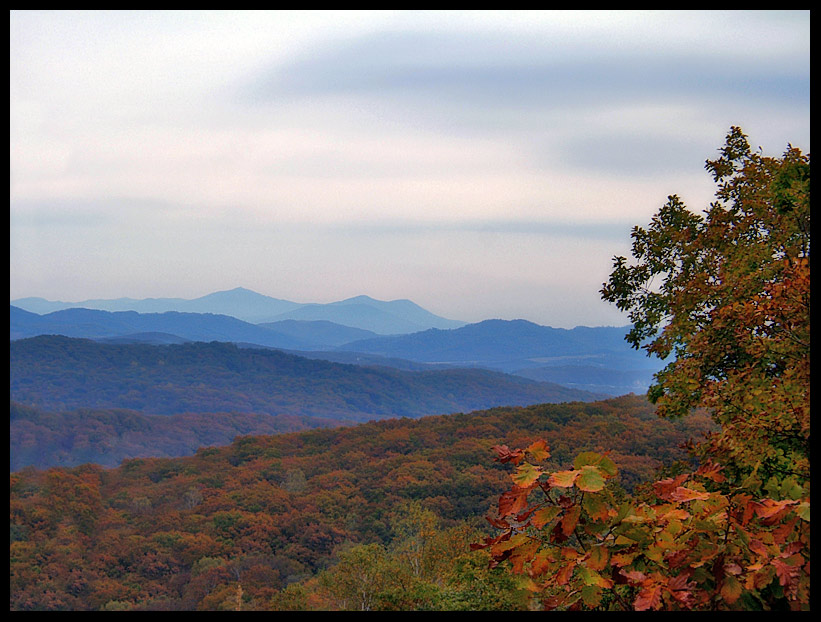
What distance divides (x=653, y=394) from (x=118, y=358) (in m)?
160

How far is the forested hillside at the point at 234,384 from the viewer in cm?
13762

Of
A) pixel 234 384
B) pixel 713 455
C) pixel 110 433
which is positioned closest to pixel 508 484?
pixel 713 455

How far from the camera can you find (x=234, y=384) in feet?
495

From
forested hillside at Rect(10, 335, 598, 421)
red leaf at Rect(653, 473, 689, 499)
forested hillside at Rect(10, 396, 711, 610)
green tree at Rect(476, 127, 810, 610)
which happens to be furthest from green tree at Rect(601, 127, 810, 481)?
forested hillside at Rect(10, 335, 598, 421)

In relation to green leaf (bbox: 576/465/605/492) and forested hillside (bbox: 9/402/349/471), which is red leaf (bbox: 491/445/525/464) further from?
forested hillside (bbox: 9/402/349/471)

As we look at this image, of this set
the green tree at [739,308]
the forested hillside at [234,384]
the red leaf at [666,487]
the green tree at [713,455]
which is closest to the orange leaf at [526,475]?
the green tree at [713,455]

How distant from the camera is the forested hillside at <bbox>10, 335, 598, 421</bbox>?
138 metres

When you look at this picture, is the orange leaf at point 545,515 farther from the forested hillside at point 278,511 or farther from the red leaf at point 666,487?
the forested hillside at point 278,511

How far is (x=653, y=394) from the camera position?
749cm

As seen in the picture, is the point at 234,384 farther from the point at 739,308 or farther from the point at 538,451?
the point at 538,451

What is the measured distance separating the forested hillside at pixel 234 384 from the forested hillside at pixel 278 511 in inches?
3186

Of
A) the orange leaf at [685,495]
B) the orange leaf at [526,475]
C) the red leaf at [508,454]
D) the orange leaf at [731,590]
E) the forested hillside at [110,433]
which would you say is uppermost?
the red leaf at [508,454]
